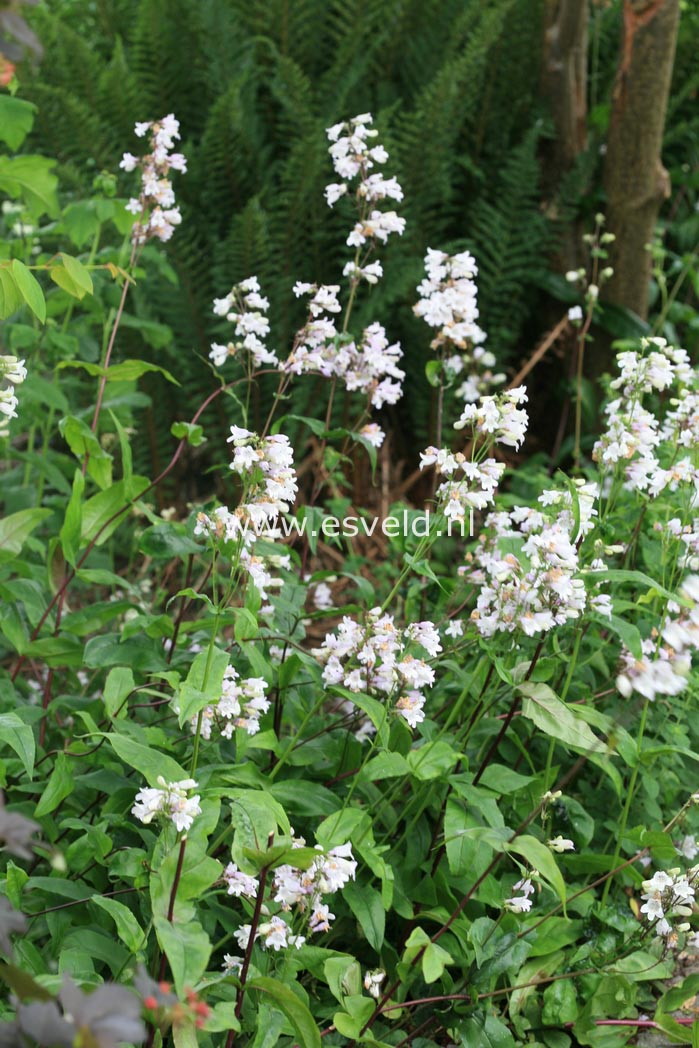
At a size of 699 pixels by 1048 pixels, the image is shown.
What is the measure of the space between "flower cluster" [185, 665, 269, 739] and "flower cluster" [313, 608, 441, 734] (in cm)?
13

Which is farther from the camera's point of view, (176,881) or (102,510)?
(102,510)

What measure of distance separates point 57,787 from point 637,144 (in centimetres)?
316

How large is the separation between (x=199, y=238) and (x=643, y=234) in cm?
159

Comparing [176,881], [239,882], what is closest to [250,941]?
[239,882]

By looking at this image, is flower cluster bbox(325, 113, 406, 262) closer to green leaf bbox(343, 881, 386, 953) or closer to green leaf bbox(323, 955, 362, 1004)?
green leaf bbox(343, 881, 386, 953)

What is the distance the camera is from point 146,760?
166 centimetres

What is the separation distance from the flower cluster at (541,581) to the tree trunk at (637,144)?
2264mm

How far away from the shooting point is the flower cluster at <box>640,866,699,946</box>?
71.3 inches

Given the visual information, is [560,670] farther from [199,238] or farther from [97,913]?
[199,238]

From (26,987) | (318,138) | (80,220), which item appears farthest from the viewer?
(318,138)

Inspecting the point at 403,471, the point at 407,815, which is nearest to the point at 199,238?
the point at 403,471

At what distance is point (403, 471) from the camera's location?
14.0 feet

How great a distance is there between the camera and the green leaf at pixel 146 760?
1.63 metres

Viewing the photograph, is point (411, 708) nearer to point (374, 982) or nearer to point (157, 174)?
point (374, 982)
